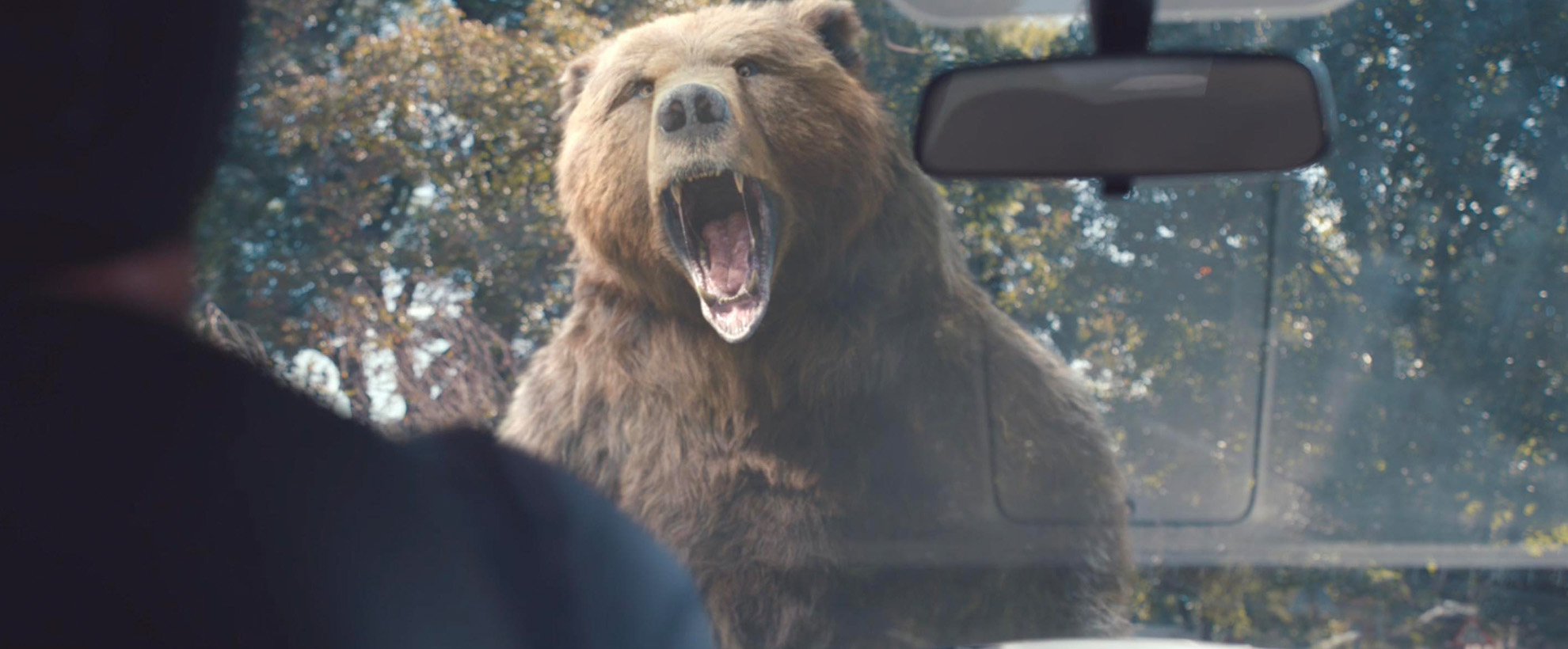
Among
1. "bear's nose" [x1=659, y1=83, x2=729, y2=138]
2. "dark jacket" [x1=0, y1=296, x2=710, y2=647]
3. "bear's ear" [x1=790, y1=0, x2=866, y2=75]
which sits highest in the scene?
"dark jacket" [x1=0, y1=296, x2=710, y2=647]

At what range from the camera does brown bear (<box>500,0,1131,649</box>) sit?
11.9 ft

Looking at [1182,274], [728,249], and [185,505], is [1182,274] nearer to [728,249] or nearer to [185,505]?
[728,249]

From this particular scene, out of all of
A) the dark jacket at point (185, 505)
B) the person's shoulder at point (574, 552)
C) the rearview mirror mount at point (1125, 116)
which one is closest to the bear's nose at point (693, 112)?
the rearview mirror mount at point (1125, 116)

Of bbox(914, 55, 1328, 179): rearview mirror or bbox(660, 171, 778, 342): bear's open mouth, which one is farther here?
bbox(660, 171, 778, 342): bear's open mouth

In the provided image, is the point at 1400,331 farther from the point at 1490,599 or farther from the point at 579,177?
the point at 579,177

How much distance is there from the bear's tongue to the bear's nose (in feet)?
0.84

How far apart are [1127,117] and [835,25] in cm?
138

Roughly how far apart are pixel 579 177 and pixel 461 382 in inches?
25.9

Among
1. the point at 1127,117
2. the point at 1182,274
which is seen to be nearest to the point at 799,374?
the point at 1182,274

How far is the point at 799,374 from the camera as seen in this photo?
3746 mm

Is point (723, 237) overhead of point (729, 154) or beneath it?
beneath

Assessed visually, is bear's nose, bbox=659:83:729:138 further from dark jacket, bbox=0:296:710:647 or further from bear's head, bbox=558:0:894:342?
dark jacket, bbox=0:296:710:647

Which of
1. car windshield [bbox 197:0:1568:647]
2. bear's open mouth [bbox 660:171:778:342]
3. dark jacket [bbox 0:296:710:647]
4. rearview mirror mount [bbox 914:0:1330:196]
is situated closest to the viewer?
dark jacket [bbox 0:296:710:647]

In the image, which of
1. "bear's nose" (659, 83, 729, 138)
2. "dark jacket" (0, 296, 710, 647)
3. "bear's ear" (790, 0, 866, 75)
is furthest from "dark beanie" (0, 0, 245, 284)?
"bear's ear" (790, 0, 866, 75)
